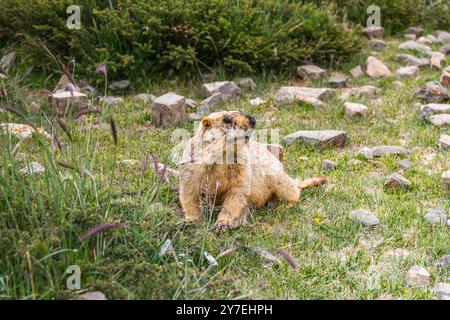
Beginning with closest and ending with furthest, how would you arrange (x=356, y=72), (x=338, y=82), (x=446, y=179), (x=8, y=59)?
(x=446, y=179) → (x=8, y=59) → (x=338, y=82) → (x=356, y=72)

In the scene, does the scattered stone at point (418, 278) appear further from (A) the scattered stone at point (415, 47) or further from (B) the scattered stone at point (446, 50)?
(B) the scattered stone at point (446, 50)

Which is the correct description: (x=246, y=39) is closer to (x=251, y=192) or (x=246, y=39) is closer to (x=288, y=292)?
(x=251, y=192)

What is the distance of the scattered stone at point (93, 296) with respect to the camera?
3598 millimetres

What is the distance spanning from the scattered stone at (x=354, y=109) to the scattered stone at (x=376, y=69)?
1.31 m

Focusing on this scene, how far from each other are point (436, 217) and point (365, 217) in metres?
0.56

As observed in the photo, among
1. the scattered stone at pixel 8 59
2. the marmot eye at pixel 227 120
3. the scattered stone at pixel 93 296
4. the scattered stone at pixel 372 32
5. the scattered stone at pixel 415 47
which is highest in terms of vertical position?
the marmot eye at pixel 227 120

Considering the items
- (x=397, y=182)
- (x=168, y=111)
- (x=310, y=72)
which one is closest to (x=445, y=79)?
(x=310, y=72)

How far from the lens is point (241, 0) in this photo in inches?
347

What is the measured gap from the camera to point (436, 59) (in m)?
9.25

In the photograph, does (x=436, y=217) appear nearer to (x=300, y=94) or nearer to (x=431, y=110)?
(x=431, y=110)

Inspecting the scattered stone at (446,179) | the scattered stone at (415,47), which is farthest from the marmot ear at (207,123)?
the scattered stone at (415,47)

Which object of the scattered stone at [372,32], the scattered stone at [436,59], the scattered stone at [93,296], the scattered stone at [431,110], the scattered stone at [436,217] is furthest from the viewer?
the scattered stone at [372,32]

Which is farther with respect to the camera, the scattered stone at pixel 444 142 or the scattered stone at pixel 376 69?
the scattered stone at pixel 376 69

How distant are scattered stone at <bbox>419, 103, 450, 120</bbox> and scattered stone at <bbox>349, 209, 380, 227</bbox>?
2.49 metres
